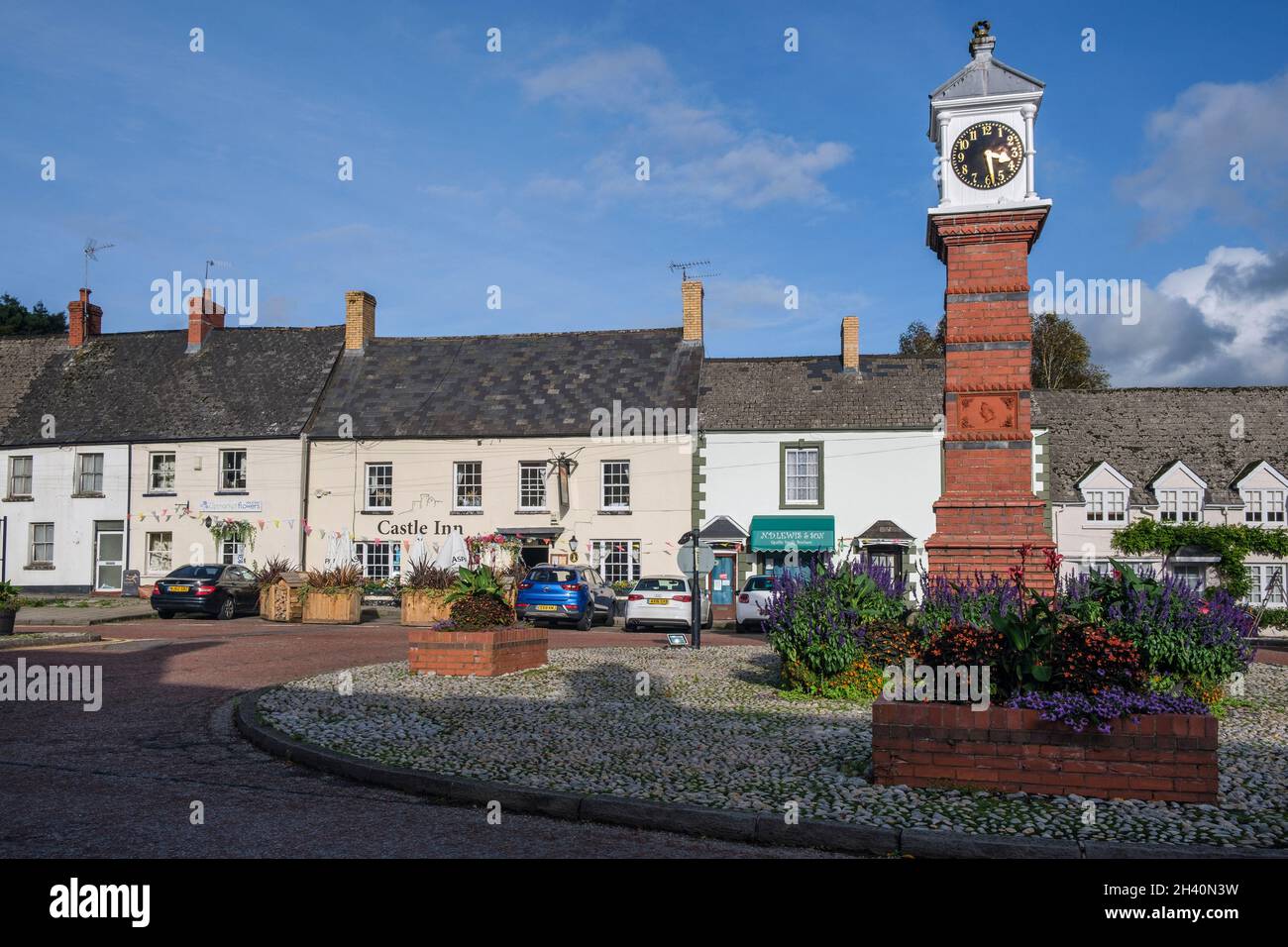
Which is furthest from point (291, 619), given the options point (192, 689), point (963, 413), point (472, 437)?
point (963, 413)

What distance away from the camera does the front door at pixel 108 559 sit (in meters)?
35.9

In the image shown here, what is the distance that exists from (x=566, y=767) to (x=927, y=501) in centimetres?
2636

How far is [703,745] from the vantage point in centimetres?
899

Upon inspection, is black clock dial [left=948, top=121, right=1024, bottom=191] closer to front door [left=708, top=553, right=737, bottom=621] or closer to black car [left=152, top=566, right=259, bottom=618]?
front door [left=708, top=553, right=737, bottom=621]

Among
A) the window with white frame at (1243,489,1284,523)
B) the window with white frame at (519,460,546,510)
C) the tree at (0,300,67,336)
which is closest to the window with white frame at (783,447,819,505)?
the window with white frame at (519,460,546,510)

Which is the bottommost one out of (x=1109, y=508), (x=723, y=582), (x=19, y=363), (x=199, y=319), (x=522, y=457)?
(x=723, y=582)

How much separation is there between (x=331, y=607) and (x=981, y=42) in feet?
64.5

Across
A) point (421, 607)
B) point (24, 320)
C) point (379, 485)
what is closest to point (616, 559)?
point (379, 485)

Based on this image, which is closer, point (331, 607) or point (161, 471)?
point (331, 607)

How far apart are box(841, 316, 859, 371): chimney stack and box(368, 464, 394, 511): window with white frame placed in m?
15.8

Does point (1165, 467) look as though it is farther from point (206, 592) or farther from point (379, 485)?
point (206, 592)

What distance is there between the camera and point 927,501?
107ft

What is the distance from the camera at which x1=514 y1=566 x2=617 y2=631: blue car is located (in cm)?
2595

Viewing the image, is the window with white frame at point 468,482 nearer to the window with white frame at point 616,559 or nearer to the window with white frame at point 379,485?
the window with white frame at point 379,485
